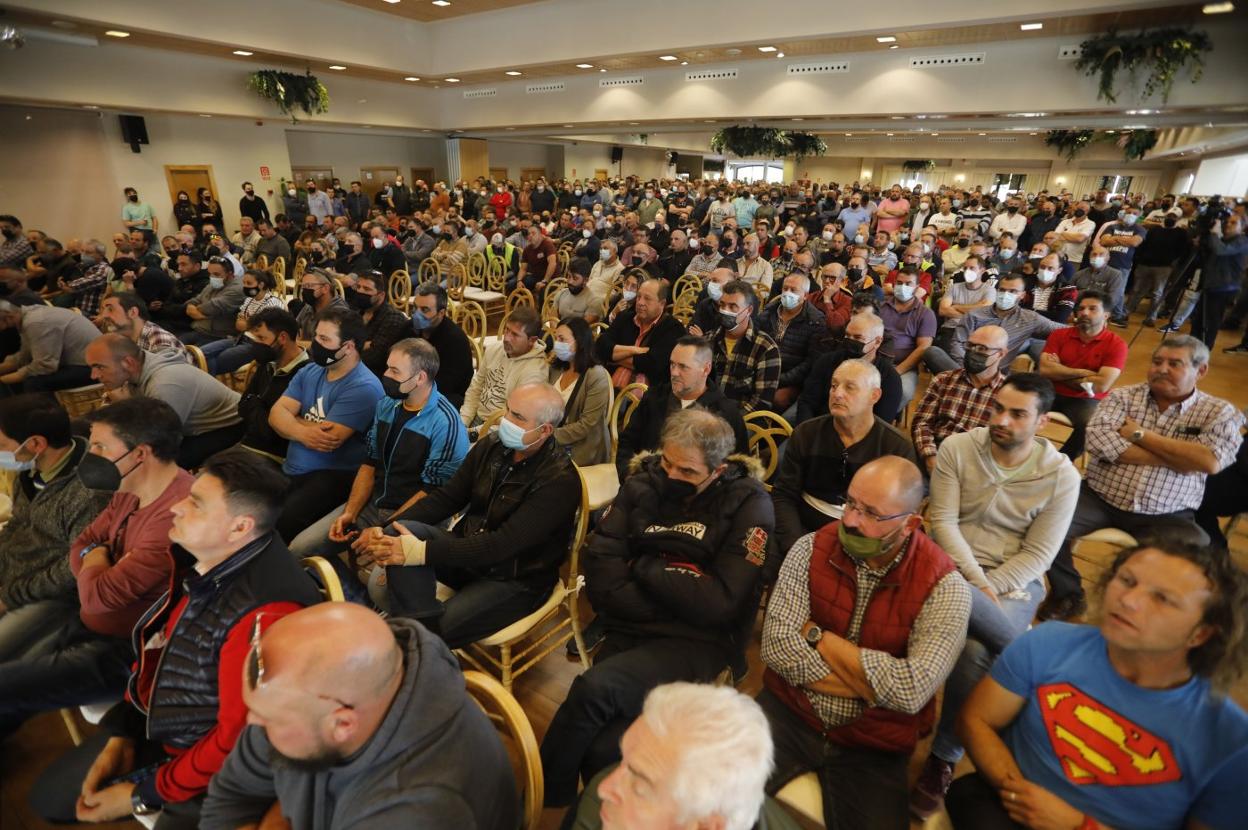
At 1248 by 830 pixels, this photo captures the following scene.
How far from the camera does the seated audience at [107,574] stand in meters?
1.62

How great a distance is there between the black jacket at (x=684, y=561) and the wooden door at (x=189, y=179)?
46.4 feet

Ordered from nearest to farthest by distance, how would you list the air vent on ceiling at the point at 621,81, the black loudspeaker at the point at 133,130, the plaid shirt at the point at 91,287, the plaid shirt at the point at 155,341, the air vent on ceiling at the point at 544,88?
the plaid shirt at the point at 155,341 → the plaid shirt at the point at 91,287 → the black loudspeaker at the point at 133,130 → the air vent on ceiling at the point at 621,81 → the air vent on ceiling at the point at 544,88

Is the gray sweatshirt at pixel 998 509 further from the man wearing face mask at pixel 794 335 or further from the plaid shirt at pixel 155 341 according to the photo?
the plaid shirt at pixel 155 341

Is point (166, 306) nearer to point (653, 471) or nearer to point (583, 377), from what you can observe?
point (583, 377)

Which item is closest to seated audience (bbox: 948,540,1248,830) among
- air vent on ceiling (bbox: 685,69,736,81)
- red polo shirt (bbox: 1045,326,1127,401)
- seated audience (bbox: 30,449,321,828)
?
seated audience (bbox: 30,449,321,828)

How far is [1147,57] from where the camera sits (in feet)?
22.2

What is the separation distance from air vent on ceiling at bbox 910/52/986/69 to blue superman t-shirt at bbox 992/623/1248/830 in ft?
31.0

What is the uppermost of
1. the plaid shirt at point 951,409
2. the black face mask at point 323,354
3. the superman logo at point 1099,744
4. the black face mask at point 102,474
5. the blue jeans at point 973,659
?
the black face mask at point 323,354

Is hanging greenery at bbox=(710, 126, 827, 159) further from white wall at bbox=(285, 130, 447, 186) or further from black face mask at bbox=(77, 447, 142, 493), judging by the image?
black face mask at bbox=(77, 447, 142, 493)

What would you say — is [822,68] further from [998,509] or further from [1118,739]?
[1118,739]

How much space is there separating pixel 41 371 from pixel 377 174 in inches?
577

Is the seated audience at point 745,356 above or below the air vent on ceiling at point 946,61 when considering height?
below

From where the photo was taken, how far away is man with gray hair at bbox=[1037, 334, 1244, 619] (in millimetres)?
2273

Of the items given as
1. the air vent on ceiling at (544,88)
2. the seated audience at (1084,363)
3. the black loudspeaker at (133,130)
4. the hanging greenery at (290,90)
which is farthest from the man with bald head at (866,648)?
the black loudspeaker at (133,130)
